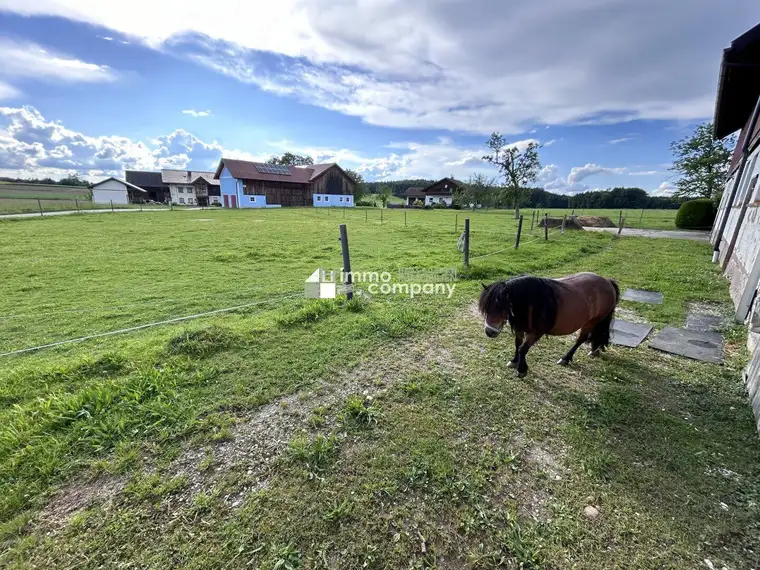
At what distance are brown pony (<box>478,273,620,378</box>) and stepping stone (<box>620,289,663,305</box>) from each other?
10.1ft

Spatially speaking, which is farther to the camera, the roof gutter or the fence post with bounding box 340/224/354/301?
the roof gutter

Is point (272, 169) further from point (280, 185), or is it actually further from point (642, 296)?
point (642, 296)

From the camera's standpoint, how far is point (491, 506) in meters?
1.90

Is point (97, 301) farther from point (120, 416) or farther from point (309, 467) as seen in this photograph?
point (309, 467)

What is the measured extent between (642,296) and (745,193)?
209 inches

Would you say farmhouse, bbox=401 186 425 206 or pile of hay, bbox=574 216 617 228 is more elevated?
farmhouse, bbox=401 186 425 206

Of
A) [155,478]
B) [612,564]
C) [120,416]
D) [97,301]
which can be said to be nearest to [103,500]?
[155,478]

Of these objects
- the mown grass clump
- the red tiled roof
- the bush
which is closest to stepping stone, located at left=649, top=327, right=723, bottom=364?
the mown grass clump

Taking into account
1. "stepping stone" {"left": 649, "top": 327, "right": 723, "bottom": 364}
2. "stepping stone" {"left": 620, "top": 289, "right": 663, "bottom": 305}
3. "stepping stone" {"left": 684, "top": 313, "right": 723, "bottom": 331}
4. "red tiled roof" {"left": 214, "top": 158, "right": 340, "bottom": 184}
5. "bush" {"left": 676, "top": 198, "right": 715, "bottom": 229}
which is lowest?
"stepping stone" {"left": 649, "top": 327, "right": 723, "bottom": 364}

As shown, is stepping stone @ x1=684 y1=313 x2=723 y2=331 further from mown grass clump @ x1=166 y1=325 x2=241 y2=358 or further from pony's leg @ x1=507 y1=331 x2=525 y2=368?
mown grass clump @ x1=166 y1=325 x2=241 y2=358

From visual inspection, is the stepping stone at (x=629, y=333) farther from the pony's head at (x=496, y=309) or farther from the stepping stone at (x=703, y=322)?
the pony's head at (x=496, y=309)

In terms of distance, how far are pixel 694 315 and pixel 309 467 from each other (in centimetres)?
611

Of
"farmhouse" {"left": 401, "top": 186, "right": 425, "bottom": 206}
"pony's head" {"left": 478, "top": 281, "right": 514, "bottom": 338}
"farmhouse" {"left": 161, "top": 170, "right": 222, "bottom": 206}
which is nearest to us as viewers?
"pony's head" {"left": 478, "top": 281, "right": 514, "bottom": 338}

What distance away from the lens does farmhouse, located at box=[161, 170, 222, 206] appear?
50125 mm
